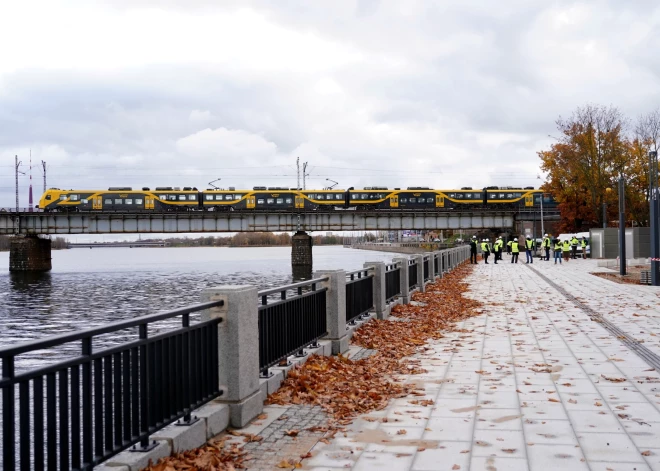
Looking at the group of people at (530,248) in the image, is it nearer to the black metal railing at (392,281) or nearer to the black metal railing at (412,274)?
the black metal railing at (412,274)

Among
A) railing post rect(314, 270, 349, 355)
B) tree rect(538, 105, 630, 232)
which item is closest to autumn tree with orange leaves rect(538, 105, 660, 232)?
tree rect(538, 105, 630, 232)

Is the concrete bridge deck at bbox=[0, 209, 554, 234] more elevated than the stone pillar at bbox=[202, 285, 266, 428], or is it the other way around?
the concrete bridge deck at bbox=[0, 209, 554, 234]

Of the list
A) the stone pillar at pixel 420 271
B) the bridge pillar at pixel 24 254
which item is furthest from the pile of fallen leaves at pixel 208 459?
the bridge pillar at pixel 24 254

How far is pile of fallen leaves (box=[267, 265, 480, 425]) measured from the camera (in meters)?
7.42

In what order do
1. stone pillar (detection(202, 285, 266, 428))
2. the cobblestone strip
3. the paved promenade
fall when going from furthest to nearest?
the cobblestone strip
stone pillar (detection(202, 285, 266, 428))
the paved promenade

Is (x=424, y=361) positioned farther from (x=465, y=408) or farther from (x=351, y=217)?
(x=351, y=217)

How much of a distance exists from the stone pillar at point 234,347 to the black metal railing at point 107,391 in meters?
0.08

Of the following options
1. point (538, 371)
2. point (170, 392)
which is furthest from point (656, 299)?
point (170, 392)

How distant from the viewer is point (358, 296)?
12969mm

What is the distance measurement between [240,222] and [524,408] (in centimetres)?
6520

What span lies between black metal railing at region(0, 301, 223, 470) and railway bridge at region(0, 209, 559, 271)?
64747mm

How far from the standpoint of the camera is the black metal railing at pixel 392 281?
16359 mm

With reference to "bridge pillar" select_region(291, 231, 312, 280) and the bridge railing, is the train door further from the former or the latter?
the bridge railing

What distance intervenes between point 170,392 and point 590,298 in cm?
1648
